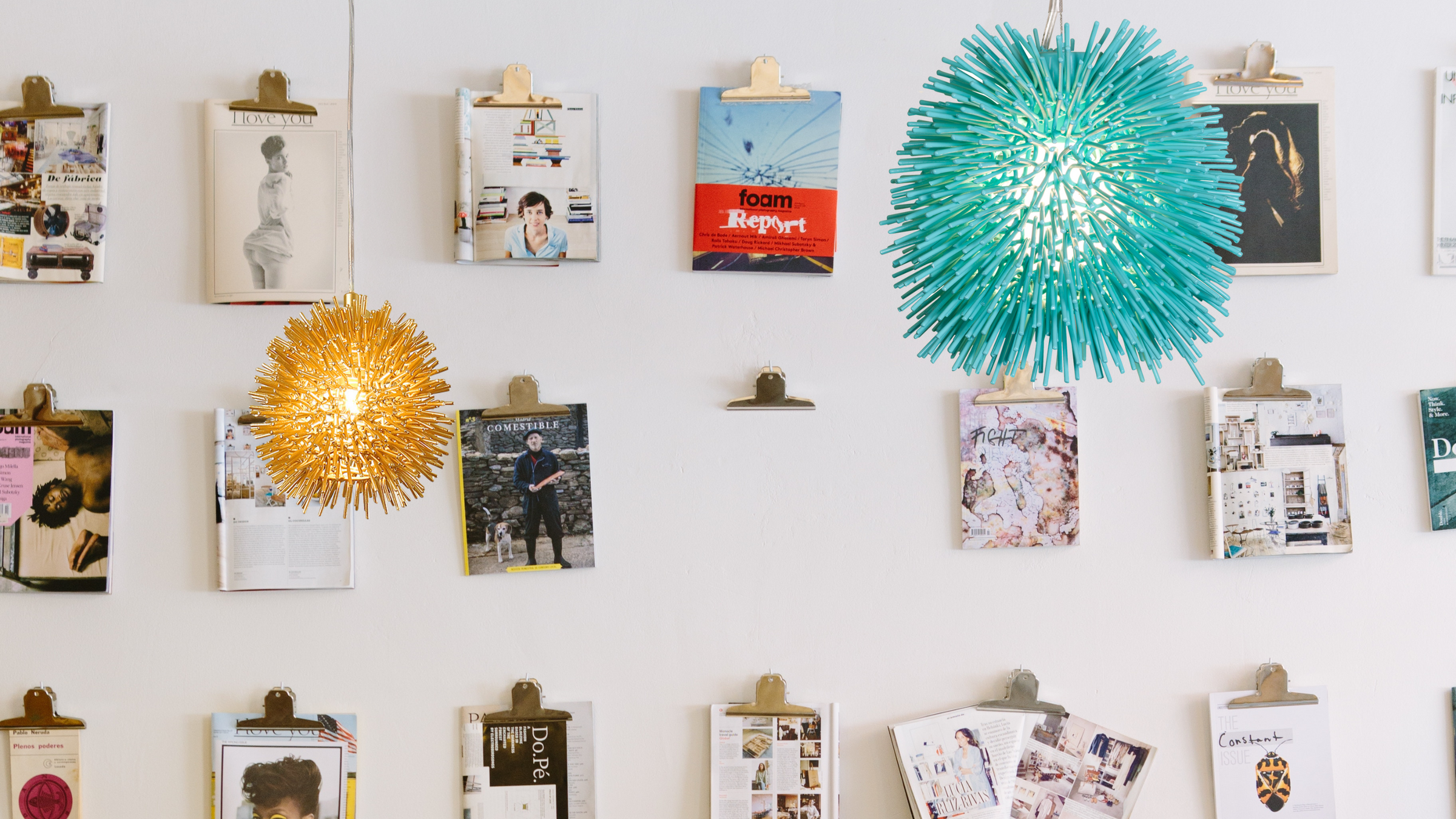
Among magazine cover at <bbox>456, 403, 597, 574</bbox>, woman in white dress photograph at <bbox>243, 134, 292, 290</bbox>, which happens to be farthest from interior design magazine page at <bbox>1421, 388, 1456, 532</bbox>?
woman in white dress photograph at <bbox>243, 134, 292, 290</bbox>

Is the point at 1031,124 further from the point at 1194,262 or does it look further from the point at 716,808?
the point at 716,808

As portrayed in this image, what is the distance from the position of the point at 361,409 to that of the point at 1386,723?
5.08ft

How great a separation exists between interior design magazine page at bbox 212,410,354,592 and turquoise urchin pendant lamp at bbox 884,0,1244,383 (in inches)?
42.1

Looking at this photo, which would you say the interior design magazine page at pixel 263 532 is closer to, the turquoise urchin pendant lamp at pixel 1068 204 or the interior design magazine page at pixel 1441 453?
the turquoise urchin pendant lamp at pixel 1068 204

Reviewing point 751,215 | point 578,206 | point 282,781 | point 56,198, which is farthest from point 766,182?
point 282,781

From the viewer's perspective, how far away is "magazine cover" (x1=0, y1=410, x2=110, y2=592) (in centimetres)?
137

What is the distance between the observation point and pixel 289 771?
54.6 inches

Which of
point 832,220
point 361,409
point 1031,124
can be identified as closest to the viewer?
point 1031,124

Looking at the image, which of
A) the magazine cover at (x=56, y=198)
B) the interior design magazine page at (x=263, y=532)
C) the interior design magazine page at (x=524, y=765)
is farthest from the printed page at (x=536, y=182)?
the interior design magazine page at (x=524, y=765)

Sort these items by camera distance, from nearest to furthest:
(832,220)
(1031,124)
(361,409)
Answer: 1. (1031,124)
2. (361,409)
3. (832,220)

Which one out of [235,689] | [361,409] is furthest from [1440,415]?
[235,689]

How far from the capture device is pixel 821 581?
141 cm

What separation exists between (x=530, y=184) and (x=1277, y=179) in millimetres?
1124

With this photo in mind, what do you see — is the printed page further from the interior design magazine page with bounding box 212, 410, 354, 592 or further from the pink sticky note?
the pink sticky note
